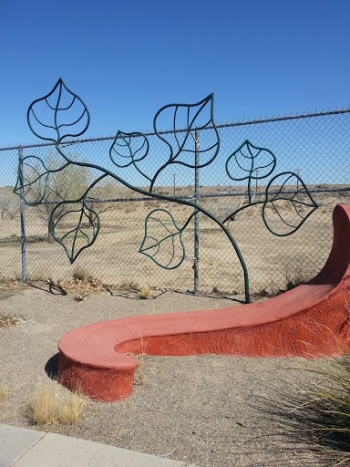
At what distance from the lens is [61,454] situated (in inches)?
98.8

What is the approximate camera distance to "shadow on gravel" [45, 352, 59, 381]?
12.5 ft

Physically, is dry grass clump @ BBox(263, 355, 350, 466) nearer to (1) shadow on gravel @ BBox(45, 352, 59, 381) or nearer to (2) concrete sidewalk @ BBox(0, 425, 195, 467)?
(2) concrete sidewalk @ BBox(0, 425, 195, 467)

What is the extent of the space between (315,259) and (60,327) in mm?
8082

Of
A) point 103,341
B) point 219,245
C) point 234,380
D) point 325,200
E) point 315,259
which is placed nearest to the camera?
point 234,380

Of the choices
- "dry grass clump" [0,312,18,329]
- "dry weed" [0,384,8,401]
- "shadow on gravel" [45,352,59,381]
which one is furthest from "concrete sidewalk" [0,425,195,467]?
"dry grass clump" [0,312,18,329]

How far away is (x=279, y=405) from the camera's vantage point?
310cm

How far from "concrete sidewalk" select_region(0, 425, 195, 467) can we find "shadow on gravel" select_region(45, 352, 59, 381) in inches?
41.3

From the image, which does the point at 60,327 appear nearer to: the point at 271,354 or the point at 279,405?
the point at 271,354

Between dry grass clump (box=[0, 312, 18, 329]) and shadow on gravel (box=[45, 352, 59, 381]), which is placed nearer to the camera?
shadow on gravel (box=[45, 352, 59, 381])

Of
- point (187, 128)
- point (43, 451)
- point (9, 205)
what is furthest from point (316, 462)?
point (9, 205)

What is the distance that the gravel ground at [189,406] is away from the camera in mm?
2574

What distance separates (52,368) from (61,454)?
1564mm

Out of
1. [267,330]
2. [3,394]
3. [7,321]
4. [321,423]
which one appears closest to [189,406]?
[321,423]

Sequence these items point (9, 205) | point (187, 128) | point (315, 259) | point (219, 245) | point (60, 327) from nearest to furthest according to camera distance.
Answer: point (60, 327) → point (187, 128) → point (315, 259) → point (219, 245) → point (9, 205)
